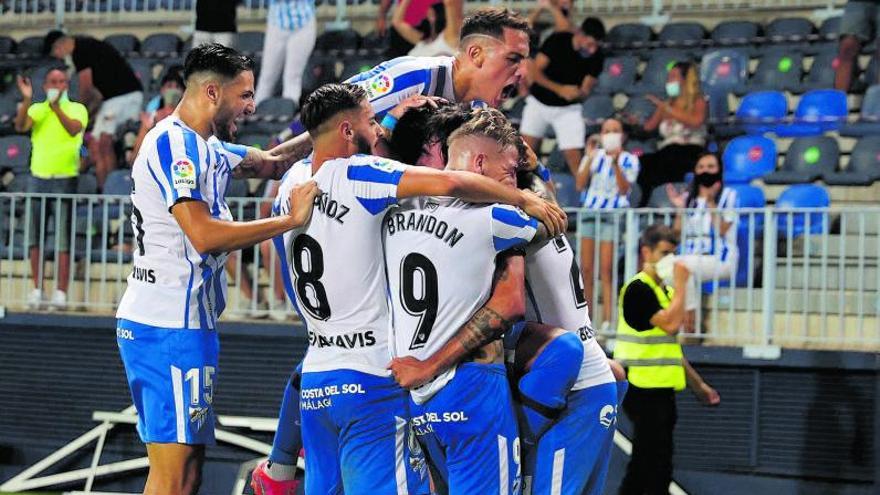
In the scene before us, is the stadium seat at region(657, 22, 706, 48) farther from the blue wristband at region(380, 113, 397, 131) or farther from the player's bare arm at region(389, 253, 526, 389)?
the player's bare arm at region(389, 253, 526, 389)

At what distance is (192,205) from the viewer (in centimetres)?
551

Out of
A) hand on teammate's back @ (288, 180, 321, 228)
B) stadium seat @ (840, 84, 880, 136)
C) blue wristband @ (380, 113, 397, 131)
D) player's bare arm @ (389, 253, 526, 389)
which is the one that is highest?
stadium seat @ (840, 84, 880, 136)

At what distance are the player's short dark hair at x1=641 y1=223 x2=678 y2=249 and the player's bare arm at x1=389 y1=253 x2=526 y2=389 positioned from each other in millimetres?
4334

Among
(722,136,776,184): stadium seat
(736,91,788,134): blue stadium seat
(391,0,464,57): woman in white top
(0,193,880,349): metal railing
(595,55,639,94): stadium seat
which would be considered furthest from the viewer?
(595,55,639,94): stadium seat

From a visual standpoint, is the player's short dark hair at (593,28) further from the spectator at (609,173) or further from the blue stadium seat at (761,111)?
the spectator at (609,173)

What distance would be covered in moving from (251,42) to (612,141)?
21.2ft

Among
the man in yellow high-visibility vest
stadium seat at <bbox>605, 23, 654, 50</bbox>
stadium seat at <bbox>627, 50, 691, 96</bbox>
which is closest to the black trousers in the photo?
the man in yellow high-visibility vest

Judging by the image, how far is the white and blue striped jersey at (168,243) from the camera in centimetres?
562

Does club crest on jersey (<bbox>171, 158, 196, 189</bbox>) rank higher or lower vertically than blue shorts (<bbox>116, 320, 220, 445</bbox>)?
higher

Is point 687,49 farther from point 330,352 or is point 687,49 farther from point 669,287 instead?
point 330,352

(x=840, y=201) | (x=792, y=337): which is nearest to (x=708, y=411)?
(x=792, y=337)

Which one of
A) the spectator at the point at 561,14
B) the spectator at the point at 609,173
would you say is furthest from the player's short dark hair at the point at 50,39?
the spectator at the point at 609,173

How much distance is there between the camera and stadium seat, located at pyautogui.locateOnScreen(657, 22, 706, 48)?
14758 mm

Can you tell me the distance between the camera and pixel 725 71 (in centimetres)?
1402
